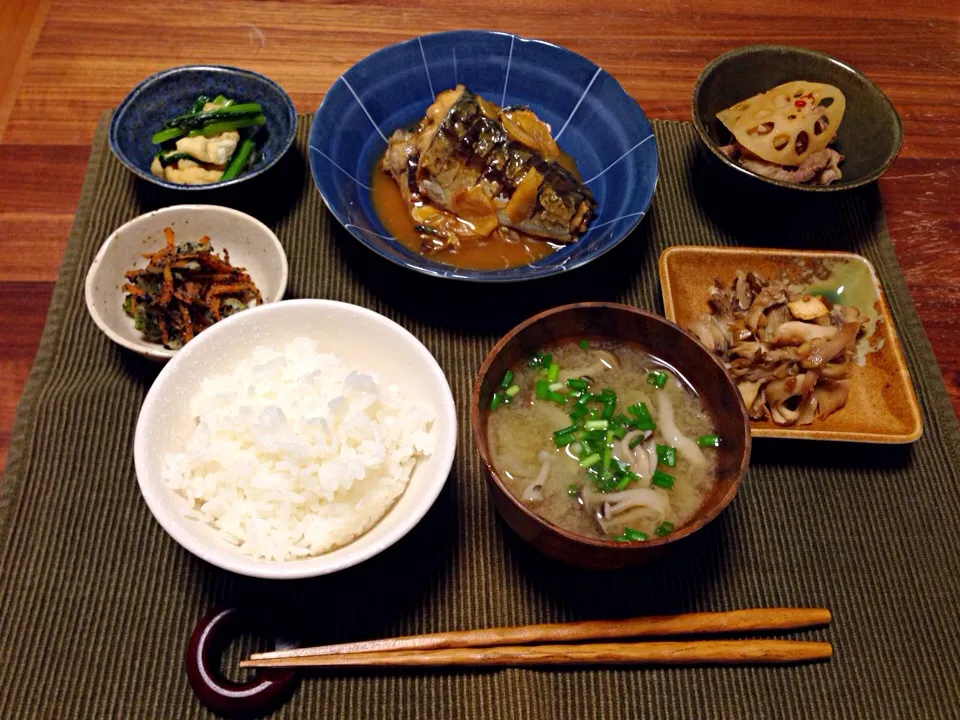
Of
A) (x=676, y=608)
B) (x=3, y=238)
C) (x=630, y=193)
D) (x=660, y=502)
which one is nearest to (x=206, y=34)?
(x=3, y=238)

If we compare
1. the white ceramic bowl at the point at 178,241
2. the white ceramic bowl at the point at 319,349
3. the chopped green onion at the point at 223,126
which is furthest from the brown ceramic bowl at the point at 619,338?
the chopped green onion at the point at 223,126

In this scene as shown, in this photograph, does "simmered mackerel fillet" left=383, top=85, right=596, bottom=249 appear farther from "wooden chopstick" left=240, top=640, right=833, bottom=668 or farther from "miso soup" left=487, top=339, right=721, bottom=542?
"wooden chopstick" left=240, top=640, right=833, bottom=668

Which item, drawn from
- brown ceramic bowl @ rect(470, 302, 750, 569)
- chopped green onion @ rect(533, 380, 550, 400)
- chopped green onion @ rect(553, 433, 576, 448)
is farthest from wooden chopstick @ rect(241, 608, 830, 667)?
chopped green onion @ rect(533, 380, 550, 400)

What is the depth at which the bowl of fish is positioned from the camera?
245cm

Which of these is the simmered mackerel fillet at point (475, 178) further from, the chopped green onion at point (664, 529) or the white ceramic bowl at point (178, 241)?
the chopped green onion at point (664, 529)

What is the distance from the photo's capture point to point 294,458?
1647 millimetres

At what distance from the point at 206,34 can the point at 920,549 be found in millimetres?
3574

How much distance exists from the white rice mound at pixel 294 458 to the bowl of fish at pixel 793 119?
160cm

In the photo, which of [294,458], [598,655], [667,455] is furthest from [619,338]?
[294,458]

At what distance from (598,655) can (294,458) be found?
0.95 m

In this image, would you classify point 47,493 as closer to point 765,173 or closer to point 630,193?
point 630,193

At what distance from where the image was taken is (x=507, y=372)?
1.86 m

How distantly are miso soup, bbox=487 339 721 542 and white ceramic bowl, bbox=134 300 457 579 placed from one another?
214mm

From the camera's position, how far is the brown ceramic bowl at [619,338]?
4.96 ft
